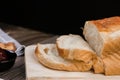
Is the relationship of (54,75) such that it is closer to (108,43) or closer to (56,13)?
(108,43)

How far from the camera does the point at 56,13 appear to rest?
3031mm

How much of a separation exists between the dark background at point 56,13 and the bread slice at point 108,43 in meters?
0.96

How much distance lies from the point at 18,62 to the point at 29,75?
0.34m

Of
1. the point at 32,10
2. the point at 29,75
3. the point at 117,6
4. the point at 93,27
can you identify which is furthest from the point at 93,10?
the point at 29,75

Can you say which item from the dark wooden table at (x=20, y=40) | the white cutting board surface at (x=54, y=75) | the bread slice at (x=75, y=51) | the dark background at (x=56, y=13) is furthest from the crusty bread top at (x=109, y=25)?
the dark background at (x=56, y=13)

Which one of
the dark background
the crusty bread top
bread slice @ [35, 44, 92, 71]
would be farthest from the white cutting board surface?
the dark background

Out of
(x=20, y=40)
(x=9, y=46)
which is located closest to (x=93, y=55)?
(x=9, y=46)

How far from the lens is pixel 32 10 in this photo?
3232 mm

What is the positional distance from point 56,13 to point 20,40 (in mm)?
815

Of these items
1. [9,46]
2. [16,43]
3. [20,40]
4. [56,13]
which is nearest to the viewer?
[9,46]

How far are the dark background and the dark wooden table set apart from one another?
0.36 m

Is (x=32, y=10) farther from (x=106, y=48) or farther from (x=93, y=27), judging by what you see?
(x=106, y=48)

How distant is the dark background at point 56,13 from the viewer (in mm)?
2688

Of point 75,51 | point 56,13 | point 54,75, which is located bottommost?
point 54,75
